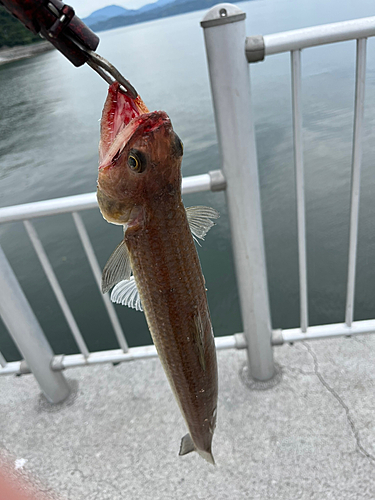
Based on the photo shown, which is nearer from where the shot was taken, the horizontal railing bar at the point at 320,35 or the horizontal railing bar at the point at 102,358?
the horizontal railing bar at the point at 320,35

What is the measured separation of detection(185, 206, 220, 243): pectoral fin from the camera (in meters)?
0.70

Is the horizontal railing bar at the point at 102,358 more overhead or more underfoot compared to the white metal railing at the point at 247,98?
more underfoot

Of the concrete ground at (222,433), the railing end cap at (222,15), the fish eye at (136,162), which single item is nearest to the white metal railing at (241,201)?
the railing end cap at (222,15)

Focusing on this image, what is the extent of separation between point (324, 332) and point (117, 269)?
1759 millimetres

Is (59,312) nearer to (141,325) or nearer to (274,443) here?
(141,325)

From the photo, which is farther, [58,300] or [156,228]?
[58,300]

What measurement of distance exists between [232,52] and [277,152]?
4.52 metres

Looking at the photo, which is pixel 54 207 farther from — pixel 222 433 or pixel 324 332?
pixel 324 332

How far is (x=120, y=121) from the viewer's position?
54 cm

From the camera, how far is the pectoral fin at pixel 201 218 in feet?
2.29

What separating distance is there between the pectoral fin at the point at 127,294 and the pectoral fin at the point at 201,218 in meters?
0.15

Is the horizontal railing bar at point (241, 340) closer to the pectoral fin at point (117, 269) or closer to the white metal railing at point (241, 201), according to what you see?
the white metal railing at point (241, 201)

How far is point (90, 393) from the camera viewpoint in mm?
2309

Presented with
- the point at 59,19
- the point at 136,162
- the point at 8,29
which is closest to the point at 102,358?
the point at 8,29
